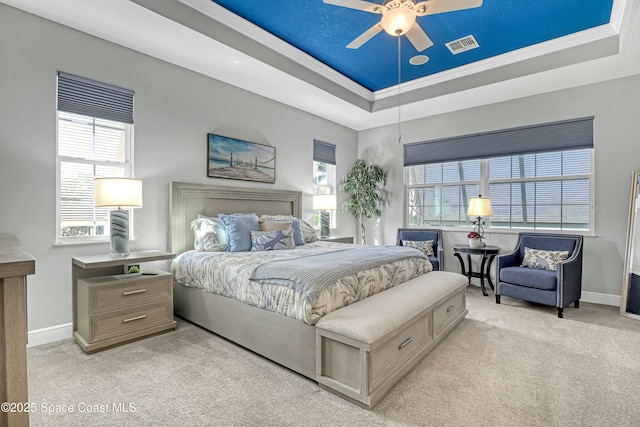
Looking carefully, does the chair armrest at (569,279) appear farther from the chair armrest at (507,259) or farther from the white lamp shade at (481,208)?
the white lamp shade at (481,208)

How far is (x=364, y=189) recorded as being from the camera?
19.2 feet

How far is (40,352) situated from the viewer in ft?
8.59

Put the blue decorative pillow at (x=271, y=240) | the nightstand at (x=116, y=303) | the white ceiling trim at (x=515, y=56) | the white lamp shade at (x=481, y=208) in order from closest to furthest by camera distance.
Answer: the nightstand at (x=116, y=303) → the white ceiling trim at (x=515, y=56) → the blue decorative pillow at (x=271, y=240) → the white lamp shade at (x=481, y=208)

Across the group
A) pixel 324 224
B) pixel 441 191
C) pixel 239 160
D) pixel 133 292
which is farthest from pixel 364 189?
pixel 133 292

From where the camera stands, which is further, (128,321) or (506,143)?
(506,143)

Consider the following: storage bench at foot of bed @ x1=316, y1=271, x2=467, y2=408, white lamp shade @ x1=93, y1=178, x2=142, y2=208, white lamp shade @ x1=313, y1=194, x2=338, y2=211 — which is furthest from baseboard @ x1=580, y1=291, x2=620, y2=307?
white lamp shade @ x1=93, y1=178, x2=142, y2=208

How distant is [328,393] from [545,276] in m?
2.90

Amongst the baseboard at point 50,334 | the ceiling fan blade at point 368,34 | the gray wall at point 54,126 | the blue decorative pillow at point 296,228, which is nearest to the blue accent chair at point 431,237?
the blue decorative pillow at point 296,228

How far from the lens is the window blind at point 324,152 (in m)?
5.56

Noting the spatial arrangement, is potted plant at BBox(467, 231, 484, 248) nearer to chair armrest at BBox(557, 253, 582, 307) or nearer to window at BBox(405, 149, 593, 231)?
window at BBox(405, 149, 593, 231)

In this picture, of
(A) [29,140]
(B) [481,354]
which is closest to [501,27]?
(B) [481,354]

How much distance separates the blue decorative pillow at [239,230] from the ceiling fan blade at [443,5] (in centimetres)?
259

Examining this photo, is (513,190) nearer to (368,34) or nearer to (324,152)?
(324,152)

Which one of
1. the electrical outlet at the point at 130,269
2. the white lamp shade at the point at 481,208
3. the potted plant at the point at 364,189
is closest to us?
the electrical outlet at the point at 130,269
